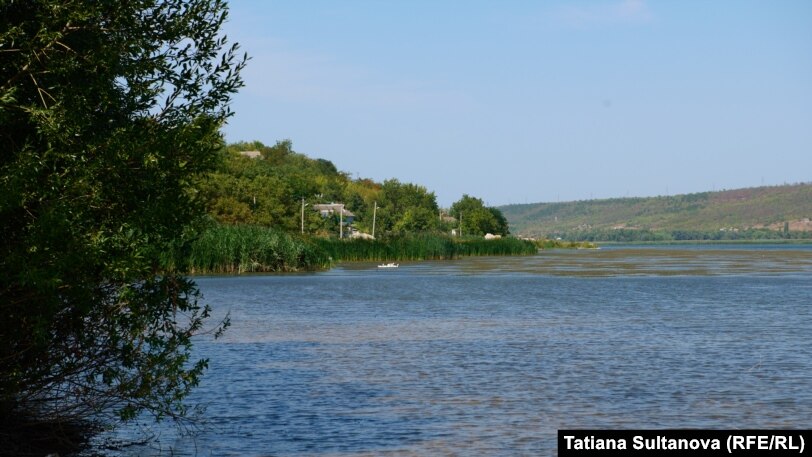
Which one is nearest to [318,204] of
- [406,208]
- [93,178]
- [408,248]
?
[406,208]

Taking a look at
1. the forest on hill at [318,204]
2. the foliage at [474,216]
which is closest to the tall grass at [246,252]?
the forest on hill at [318,204]

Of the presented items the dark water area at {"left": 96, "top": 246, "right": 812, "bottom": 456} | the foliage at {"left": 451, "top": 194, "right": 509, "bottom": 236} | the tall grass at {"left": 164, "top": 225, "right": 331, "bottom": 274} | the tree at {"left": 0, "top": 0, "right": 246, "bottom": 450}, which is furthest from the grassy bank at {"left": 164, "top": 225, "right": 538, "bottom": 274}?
the foliage at {"left": 451, "top": 194, "right": 509, "bottom": 236}

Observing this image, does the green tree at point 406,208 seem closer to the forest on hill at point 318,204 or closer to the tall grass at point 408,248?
the forest on hill at point 318,204

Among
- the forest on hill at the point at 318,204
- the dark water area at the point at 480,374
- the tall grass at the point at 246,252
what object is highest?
the forest on hill at the point at 318,204

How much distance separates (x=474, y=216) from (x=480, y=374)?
542 ft

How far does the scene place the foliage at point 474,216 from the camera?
18588cm

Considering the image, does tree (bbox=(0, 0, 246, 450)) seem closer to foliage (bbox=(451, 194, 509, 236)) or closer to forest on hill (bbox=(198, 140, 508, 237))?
forest on hill (bbox=(198, 140, 508, 237))

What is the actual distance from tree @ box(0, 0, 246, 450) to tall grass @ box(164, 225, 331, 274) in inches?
1854

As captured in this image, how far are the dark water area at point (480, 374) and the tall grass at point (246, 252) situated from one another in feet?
64.6

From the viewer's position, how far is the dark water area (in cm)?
1570

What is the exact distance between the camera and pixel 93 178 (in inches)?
508

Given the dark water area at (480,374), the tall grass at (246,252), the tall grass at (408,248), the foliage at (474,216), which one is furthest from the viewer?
the foliage at (474,216)

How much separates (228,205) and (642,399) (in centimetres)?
7982

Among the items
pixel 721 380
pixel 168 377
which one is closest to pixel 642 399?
pixel 721 380
